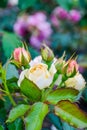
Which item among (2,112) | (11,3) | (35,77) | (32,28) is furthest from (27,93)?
(11,3)

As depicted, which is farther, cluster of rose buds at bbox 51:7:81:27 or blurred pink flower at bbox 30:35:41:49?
cluster of rose buds at bbox 51:7:81:27

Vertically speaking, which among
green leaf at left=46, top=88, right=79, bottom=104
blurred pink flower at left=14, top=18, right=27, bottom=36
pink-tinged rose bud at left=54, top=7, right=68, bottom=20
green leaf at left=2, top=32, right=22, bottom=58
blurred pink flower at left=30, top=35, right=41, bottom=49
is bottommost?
pink-tinged rose bud at left=54, top=7, right=68, bottom=20

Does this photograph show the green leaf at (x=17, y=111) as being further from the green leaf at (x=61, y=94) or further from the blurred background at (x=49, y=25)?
the blurred background at (x=49, y=25)

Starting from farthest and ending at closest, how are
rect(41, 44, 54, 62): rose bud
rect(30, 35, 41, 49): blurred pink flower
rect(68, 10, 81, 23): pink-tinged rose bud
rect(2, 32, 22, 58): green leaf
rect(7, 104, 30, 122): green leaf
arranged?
rect(68, 10, 81, 23): pink-tinged rose bud, rect(30, 35, 41, 49): blurred pink flower, rect(2, 32, 22, 58): green leaf, rect(41, 44, 54, 62): rose bud, rect(7, 104, 30, 122): green leaf

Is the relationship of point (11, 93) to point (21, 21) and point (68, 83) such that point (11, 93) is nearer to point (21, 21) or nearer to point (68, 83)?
point (68, 83)

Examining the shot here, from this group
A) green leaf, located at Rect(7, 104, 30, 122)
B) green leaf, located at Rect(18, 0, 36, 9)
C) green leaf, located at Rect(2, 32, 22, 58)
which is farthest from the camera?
green leaf, located at Rect(18, 0, 36, 9)

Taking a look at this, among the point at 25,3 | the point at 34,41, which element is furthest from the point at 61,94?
the point at 34,41

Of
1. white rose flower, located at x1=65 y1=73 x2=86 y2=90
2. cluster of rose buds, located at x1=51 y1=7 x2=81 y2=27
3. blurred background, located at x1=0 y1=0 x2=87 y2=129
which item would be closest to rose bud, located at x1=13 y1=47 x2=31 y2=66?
white rose flower, located at x1=65 y1=73 x2=86 y2=90

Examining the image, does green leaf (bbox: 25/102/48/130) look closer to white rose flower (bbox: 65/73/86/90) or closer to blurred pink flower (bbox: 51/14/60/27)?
white rose flower (bbox: 65/73/86/90)
